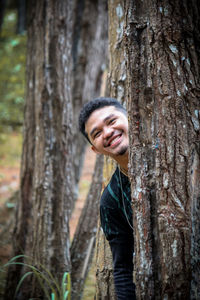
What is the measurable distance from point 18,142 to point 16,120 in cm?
88

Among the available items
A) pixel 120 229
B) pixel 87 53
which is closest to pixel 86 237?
pixel 120 229

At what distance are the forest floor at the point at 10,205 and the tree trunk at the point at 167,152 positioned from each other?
223 cm

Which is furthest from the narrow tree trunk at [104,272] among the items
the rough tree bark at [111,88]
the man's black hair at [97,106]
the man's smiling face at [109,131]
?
the man's black hair at [97,106]

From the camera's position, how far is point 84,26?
17.0ft

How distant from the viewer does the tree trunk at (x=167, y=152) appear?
1324 mm

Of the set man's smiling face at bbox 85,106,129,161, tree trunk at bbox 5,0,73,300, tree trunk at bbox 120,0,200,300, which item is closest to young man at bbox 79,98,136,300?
man's smiling face at bbox 85,106,129,161

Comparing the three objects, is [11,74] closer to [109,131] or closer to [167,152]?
[109,131]

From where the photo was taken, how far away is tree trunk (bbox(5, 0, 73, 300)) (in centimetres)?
306

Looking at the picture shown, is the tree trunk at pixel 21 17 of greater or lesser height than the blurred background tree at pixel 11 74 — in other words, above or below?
above

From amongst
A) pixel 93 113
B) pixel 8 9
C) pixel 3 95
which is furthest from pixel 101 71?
pixel 8 9

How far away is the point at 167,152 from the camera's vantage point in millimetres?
1391

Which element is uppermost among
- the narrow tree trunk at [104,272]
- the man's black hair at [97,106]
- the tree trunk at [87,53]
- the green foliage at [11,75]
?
the green foliage at [11,75]

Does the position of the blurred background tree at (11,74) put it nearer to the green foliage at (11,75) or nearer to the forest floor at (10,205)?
the green foliage at (11,75)

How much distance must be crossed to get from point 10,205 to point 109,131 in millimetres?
4661
